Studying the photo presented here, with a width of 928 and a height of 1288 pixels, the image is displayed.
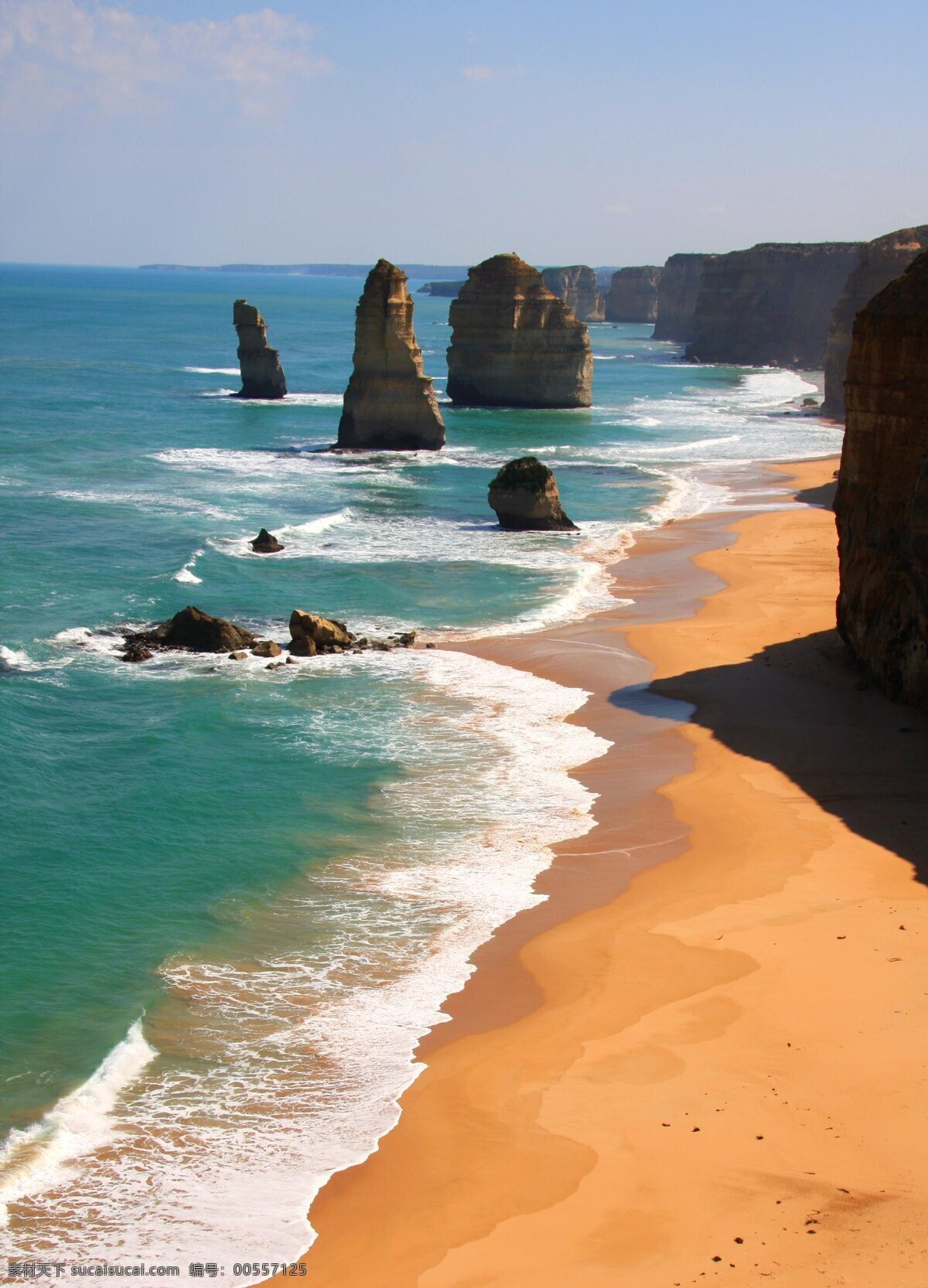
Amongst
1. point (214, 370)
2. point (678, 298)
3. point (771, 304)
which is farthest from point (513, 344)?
point (678, 298)

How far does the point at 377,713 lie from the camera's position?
2400cm

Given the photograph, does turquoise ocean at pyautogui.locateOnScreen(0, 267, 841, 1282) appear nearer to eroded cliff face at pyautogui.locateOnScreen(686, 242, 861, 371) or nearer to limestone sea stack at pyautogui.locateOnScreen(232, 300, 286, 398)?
limestone sea stack at pyautogui.locateOnScreen(232, 300, 286, 398)

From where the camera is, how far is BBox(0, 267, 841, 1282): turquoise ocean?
11.5 m

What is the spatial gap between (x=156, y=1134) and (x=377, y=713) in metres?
12.8

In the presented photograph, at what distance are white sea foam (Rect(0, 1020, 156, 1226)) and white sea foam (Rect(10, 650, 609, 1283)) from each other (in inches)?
1.0

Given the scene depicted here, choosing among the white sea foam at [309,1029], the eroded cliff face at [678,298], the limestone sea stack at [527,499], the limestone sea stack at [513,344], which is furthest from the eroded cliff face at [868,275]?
Result: the eroded cliff face at [678,298]

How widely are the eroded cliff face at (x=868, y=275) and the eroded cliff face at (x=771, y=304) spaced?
4534 cm

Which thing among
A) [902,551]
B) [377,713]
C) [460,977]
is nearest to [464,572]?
[377,713]

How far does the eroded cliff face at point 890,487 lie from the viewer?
71.1ft

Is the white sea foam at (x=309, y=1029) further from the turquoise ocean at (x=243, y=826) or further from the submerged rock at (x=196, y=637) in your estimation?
the submerged rock at (x=196, y=637)

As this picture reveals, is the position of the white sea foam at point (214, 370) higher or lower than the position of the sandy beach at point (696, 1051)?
higher

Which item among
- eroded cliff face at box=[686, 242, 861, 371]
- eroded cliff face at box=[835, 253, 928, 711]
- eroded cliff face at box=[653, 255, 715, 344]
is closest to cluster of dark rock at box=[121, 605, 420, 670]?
eroded cliff face at box=[835, 253, 928, 711]

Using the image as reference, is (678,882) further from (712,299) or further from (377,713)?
(712,299)

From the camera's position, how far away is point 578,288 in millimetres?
193625
